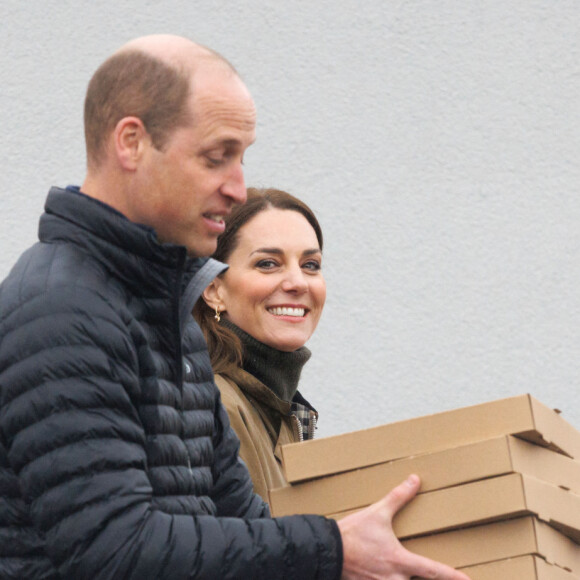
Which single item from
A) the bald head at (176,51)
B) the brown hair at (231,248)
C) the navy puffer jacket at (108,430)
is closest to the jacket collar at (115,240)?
the navy puffer jacket at (108,430)

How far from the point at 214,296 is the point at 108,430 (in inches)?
58.3

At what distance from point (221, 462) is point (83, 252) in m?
0.53

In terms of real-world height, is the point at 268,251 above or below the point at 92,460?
above

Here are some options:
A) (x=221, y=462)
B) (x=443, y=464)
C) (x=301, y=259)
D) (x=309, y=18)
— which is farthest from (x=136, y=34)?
(x=443, y=464)

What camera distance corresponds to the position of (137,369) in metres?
1.53

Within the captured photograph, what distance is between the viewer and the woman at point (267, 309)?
2.77m

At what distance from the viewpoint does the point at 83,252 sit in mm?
1559

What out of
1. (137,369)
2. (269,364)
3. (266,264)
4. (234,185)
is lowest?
(137,369)

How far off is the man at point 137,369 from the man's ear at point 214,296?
40.6 inches

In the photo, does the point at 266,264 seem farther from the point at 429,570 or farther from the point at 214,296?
the point at 429,570

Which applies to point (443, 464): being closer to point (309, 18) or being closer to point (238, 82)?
point (238, 82)

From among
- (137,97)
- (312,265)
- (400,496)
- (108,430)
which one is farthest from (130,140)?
(312,265)

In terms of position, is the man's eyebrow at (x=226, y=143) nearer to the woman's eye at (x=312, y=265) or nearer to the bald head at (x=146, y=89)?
the bald head at (x=146, y=89)

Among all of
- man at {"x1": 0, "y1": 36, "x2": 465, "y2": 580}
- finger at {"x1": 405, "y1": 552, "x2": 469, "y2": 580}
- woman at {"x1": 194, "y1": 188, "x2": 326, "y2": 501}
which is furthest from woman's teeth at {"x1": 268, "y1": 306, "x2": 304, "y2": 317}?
finger at {"x1": 405, "y1": 552, "x2": 469, "y2": 580}
